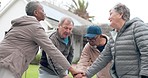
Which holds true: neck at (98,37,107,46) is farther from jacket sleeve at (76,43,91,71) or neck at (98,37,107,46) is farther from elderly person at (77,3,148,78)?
elderly person at (77,3,148,78)

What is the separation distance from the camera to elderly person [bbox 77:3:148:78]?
12.7 feet

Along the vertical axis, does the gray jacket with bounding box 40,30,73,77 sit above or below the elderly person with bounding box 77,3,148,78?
below

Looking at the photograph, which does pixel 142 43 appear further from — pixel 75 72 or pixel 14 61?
pixel 14 61

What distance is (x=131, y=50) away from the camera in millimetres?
4039

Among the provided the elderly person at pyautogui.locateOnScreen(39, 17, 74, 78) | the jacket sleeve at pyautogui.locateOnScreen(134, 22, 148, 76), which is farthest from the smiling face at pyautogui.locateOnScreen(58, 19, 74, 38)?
the jacket sleeve at pyautogui.locateOnScreen(134, 22, 148, 76)

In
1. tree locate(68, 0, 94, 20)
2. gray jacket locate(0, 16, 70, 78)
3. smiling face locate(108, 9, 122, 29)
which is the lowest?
tree locate(68, 0, 94, 20)

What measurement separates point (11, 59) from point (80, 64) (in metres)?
1.40

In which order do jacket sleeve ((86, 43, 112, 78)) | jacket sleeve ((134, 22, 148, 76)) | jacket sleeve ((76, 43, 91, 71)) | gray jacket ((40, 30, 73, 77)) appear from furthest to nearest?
jacket sleeve ((76, 43, 91, 71)) → gray jacket ((40, 30, 73, 77)) → jacket sleeve ((86, 43, 112, 78)) → jacket sleeve ((134, 22, 148, 76))

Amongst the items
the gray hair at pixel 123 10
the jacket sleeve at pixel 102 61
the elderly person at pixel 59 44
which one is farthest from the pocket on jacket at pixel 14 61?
the gray hair at pixel 123 10

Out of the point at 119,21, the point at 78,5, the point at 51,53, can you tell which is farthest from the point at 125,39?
the point at 78,5

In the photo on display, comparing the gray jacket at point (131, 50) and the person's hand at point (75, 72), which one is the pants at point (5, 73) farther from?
the gray jacket at point (131, 50)

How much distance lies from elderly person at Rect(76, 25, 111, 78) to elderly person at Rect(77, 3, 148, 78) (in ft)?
2.29

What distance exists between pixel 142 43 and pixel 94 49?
155 cm

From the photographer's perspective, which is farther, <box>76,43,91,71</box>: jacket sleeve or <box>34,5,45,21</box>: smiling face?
<box>76,43,91,71</box>: jacket sleeve
